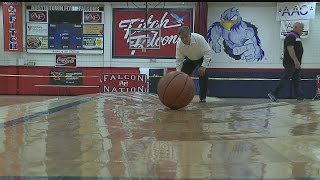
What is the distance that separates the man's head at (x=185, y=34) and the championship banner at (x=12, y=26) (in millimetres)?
10637

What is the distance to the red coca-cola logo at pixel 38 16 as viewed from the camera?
1555 centimetres

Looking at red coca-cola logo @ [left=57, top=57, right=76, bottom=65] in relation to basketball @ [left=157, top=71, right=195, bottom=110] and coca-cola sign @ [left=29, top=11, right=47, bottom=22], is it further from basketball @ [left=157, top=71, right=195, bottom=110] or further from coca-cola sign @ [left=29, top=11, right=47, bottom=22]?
basketball @ [left=157, top=71, right=195, bottom=110]

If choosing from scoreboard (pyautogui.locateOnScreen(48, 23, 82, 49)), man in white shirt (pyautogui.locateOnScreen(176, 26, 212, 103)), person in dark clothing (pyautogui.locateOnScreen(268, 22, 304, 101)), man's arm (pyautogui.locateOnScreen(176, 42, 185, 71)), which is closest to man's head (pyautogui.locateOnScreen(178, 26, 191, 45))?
man in white shirt (pyautogui.locateOnScreen(176, 26, 212, 103))

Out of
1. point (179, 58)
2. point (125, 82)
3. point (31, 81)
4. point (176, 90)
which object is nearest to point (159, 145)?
point (176, 90)

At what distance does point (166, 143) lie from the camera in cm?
321

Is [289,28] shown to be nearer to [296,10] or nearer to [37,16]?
[296,10]

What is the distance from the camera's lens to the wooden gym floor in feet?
7.98

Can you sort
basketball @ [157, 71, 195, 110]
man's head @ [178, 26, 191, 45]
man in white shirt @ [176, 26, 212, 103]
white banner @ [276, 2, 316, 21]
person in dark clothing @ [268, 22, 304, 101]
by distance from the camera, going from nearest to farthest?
basketball @ [157, 71, 195, 110]
man's head @ [178, 26, 191, 45]
man in white shirt @ [176, 26, 212, 103]
person in dark clothing @ [268, 22, 304, 101]
white banner @ [276, 2, 316, 21]

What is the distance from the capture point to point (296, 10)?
1497 cm

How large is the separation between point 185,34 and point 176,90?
1266 millimetres

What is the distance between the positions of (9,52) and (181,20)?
6.51 metres

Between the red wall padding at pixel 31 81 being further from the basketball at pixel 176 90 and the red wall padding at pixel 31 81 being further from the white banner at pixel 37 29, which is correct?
the basketball at pixel 176 90

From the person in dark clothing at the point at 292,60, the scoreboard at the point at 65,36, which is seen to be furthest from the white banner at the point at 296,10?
the scoreboard at the point at 65,36

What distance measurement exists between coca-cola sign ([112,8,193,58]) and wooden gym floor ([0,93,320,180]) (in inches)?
416
